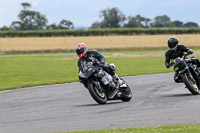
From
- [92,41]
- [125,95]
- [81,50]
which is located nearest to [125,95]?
[125,95]

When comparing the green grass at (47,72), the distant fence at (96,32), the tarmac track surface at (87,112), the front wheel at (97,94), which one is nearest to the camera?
the tarmac track surface at (87,112)

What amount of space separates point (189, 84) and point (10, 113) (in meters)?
5.27

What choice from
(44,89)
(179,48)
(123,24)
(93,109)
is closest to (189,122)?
(93,109)

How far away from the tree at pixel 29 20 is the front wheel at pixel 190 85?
143 m

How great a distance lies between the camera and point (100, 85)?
13031 mm

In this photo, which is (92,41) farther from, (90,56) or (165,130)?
(165,130)

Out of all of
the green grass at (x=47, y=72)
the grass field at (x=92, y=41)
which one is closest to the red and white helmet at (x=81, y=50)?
the green grass at (x=47, y=72)

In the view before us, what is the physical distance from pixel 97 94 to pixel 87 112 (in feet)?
4.57

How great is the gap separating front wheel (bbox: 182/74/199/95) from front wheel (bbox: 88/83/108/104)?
2.51 m

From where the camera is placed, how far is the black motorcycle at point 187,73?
14.1m

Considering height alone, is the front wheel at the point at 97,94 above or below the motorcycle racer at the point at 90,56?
below

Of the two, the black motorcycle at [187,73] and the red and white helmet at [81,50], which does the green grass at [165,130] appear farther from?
the black motorcycle at [187,73]

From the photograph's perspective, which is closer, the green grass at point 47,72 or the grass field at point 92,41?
the green grass at point 47,72

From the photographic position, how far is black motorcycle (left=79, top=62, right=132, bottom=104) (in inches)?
494
